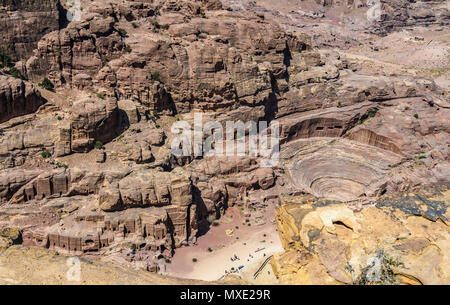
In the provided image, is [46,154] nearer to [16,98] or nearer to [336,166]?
[16,98]

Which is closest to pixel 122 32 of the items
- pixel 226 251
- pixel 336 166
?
pixel 226 251

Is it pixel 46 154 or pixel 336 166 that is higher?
pixel 46 154

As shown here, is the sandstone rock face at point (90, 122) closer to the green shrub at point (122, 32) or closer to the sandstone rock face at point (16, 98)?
the sandstone rock face at point (16, 98)

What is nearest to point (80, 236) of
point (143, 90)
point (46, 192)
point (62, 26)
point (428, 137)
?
point (46, 192)

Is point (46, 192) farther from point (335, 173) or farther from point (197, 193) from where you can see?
point (335, 173)

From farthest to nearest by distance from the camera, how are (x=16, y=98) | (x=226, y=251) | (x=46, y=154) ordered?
(x=226, y=251)
(x=16, y=98)
(x=46, y=154)

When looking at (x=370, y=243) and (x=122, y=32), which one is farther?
(x=122, y=32)
